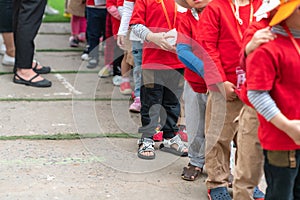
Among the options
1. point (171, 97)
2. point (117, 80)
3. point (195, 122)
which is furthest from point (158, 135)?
point (117, 80)

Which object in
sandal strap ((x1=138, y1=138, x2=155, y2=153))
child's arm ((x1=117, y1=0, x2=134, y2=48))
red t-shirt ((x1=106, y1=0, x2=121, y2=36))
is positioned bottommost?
sandal strap ((x1=138, y1=138, x2=155, y2=153))

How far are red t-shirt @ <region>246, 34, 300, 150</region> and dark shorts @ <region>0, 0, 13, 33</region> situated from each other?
4.52m

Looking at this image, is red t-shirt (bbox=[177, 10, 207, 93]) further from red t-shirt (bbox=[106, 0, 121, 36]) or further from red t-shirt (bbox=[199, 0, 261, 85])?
red t-shirt (bbox=[106, 0, 121, 36])

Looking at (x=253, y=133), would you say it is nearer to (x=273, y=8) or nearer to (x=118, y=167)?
(x=273, y=8)

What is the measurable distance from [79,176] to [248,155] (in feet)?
4.74

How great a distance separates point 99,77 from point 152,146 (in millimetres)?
2471

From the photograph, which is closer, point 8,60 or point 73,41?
point 8,60

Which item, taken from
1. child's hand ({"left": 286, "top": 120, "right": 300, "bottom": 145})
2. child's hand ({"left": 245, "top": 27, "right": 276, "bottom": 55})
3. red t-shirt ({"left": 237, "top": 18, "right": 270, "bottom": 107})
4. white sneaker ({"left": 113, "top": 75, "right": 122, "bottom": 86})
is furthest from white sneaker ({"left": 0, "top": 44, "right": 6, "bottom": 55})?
child's hand ({"left": 286, "top": 120, "right": 300, "bottom": 145})

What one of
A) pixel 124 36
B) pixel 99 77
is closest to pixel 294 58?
pixel 124 36

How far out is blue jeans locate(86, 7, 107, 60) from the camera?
7.21 metres

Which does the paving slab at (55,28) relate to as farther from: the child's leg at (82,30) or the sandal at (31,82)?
the sandal at (31,82)

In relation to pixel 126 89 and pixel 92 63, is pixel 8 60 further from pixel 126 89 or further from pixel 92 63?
pixel 126 89

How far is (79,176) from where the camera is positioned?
4.37 meters

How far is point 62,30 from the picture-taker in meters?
9.41
